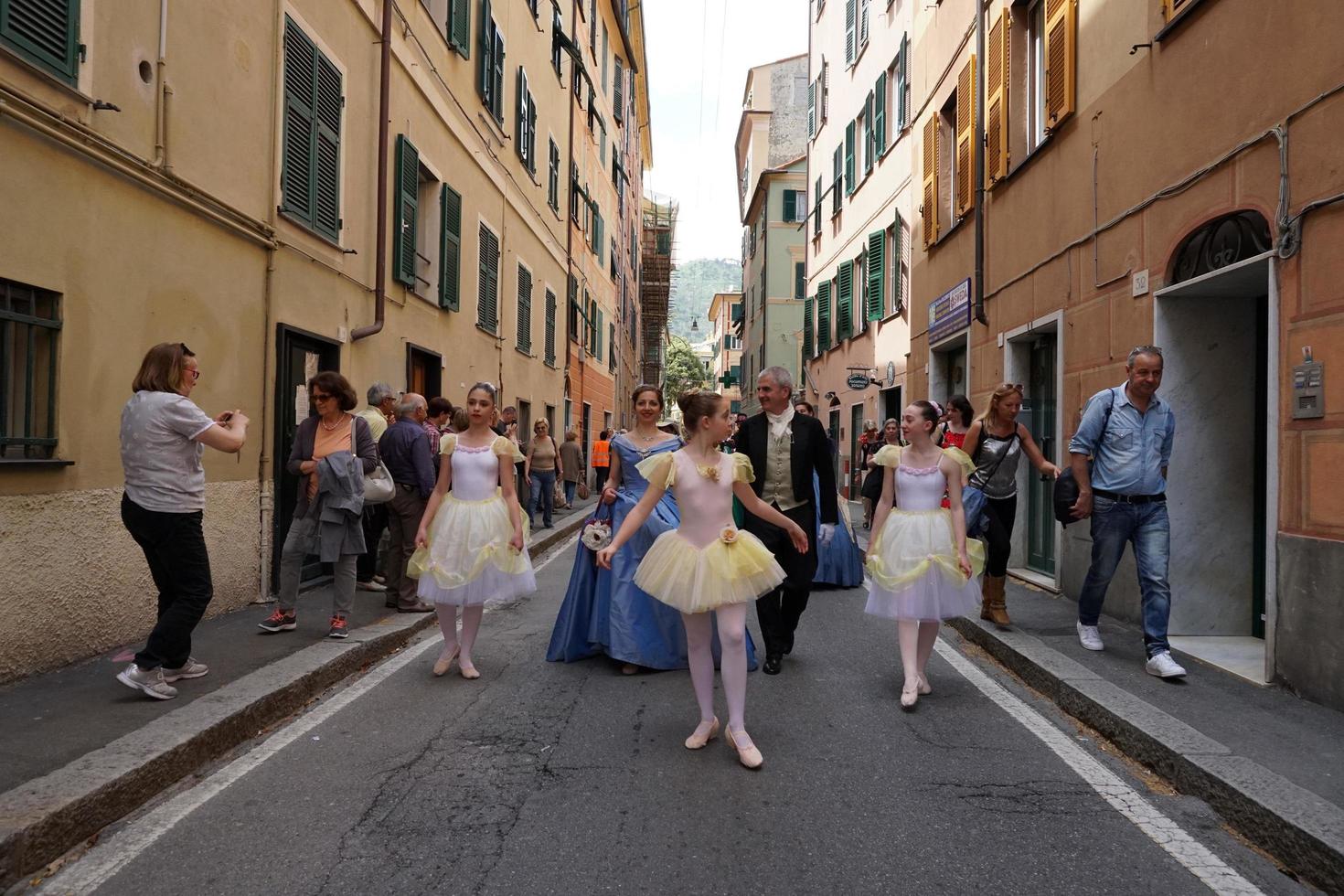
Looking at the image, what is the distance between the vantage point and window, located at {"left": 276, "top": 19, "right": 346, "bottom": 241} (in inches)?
342

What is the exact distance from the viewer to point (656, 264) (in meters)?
48.3

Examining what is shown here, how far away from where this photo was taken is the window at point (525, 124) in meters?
17.1

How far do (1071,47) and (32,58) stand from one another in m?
7.91

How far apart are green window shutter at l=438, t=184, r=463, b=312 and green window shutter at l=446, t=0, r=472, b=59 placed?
1.90m

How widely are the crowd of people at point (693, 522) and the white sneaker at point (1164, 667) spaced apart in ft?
0.05

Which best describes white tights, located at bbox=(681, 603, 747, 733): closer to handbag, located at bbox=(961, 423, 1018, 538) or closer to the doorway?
handbag, located at bbox=(961, 423, 1018, 538)

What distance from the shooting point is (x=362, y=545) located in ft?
22.1

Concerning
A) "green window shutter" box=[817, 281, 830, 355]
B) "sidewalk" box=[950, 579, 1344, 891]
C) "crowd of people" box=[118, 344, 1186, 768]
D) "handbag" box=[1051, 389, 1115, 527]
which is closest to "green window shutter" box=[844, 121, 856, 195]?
"green window shutter" box=[817, 281, 830, 355]

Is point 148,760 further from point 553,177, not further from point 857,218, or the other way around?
point 857,218

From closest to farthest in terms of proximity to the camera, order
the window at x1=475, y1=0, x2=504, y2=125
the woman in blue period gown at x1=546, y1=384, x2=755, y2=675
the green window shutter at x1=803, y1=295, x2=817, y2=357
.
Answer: the woman in blue period gown at x1=546, y1=384, x2=755, y2=675
the window at x1=475, y1=0, x2=504, y2=125
the green window shutter at x1=803, y1=295, x2=817, y2=357

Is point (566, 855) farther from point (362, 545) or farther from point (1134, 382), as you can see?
point (1134, 382)

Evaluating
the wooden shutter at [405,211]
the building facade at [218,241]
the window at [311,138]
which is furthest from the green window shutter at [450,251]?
the window at [311,138]

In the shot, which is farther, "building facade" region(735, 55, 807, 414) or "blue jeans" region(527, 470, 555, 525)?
"building facade" region(735, 55, 807, 414)

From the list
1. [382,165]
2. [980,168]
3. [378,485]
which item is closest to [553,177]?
[382,165]
